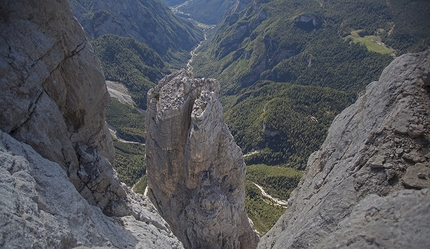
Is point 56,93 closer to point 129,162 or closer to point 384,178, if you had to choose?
point 384,178

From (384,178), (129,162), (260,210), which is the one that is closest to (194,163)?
(384,178)

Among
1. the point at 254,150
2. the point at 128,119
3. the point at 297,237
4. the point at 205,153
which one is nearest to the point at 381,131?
the point at 297,237

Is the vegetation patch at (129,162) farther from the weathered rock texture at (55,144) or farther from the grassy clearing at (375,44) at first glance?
the grassy clearing at (375,44)

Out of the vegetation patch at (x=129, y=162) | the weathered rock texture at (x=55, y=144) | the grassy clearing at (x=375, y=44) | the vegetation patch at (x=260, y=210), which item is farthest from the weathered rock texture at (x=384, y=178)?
the grassy clearing at (x=375, y=44)

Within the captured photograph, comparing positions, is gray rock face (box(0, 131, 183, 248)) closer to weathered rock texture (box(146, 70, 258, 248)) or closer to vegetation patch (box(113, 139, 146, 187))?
weathered rock texture (box(146, 70, 258, 248))

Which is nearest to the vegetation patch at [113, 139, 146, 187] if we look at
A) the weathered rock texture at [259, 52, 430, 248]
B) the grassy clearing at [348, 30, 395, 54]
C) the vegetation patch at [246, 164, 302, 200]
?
the vegetation patch at [246, 164, 302, 200]
